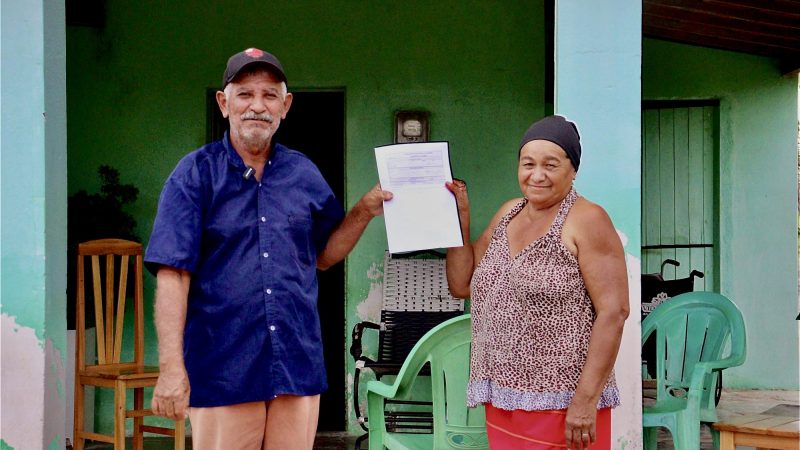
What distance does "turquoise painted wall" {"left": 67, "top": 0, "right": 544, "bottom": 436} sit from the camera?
647 centimetres

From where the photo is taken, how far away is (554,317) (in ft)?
9.40

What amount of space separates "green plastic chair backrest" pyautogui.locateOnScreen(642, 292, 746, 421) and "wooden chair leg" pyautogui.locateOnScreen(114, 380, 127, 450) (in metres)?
2.80

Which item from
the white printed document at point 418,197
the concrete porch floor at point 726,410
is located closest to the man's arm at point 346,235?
the white printed document at point 418,197

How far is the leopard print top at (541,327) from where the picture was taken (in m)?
2.86

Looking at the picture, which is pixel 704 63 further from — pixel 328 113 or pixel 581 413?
pixel 581 413

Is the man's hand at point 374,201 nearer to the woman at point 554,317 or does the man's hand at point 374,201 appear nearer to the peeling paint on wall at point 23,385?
the woman at point 554,317

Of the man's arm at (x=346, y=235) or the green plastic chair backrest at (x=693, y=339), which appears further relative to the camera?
the green plastic chair backrest at (x=693, y=339)

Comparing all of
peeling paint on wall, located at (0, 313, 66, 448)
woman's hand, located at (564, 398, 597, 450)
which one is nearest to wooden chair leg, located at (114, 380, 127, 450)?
peeling paint on wall, located at (0, 313, 66, 448)

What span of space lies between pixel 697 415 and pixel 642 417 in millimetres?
274

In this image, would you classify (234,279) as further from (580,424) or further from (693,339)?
(693,339)

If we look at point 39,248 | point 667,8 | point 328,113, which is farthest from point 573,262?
point 328,113

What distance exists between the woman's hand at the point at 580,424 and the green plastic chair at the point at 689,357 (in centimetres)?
141

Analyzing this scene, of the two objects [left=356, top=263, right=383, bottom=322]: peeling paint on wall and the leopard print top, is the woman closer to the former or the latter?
the leopard print top

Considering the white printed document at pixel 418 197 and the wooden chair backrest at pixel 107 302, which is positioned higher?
the white printed document at pixel 418 197
